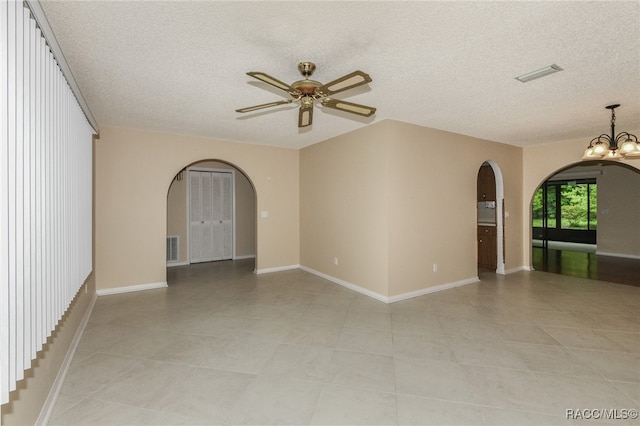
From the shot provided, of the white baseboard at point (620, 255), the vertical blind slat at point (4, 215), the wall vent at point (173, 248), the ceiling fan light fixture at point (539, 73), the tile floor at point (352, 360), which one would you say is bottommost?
the tile floor at point (352, 360)

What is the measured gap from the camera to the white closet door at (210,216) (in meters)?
7.20

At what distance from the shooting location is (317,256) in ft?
19.3

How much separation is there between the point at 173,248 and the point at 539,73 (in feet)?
23.4

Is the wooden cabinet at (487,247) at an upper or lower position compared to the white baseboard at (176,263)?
upper

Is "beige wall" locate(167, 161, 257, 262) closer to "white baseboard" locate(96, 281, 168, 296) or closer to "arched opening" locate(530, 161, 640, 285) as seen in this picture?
"white baseboard" locate(96, 281, 168, 296)

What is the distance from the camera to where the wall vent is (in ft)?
22.7

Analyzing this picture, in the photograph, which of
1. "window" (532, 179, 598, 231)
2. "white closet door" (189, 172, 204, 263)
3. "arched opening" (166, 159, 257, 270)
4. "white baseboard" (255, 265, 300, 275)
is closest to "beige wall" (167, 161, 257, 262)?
"arched opening" (166, 159, 257, 270)

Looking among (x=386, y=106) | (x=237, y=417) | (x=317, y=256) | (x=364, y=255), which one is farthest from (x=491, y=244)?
(x=237, y=417)

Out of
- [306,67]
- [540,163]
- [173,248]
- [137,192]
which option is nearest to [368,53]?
[306,67]

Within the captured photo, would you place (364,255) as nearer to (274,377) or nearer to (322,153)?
(322,153)

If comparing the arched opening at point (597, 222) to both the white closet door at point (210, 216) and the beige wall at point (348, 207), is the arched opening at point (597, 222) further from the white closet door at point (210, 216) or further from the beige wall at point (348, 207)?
the white closet door at point (210, 216)

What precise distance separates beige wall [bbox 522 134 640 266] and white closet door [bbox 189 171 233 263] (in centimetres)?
672

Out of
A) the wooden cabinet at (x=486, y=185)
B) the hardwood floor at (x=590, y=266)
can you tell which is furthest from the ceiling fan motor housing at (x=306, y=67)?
the hardwood floor at (x=590, y=266)

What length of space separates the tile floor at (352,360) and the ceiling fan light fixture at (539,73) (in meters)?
2.57
